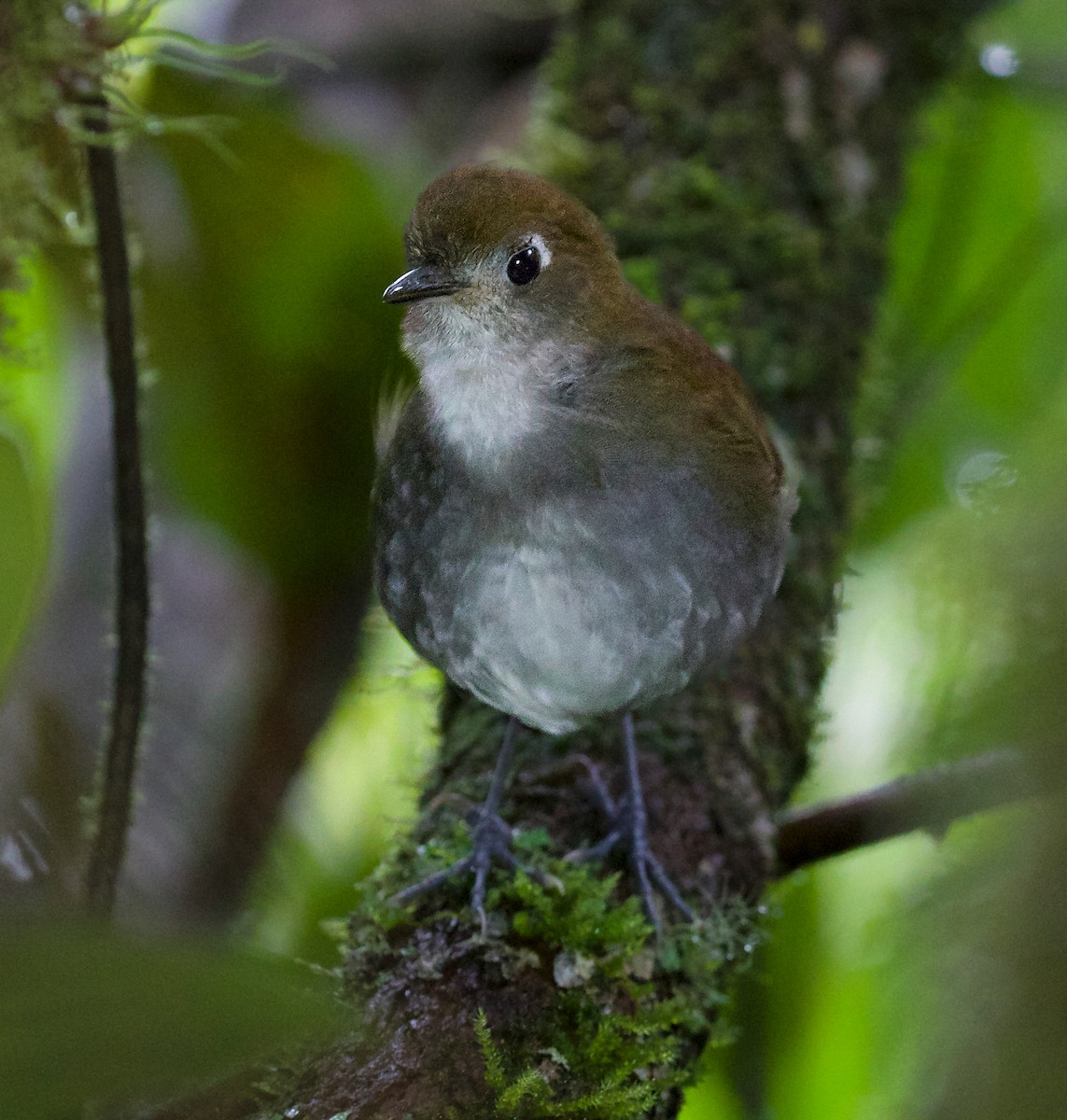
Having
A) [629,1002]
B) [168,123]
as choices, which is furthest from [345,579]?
[629,1002]

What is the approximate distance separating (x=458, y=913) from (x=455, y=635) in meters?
0.46

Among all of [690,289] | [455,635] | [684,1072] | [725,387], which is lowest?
[684,1072]

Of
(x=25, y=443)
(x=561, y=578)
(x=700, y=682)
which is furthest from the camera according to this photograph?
(x=700, y=682)

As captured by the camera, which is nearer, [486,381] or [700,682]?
[486,381]

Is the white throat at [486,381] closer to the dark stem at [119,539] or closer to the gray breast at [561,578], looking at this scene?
the gray breast at [561,578]

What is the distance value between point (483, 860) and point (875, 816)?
78cm

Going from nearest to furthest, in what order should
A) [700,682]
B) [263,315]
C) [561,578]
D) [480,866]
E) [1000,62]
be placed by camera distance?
1. [561,578]
2. [480,866]
3. [700,682]
4. [263,315]
5. [1000,62]

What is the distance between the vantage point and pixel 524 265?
2.01 m

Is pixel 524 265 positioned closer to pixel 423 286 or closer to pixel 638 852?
pixel 423 286

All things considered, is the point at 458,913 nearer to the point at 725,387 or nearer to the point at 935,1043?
the point at 725,387

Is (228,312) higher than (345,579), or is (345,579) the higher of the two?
(228,312)

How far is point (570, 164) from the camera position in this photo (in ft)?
11.0

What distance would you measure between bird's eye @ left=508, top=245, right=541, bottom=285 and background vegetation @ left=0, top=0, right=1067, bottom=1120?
82 cm

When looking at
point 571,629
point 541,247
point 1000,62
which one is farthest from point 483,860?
point 1000,62
